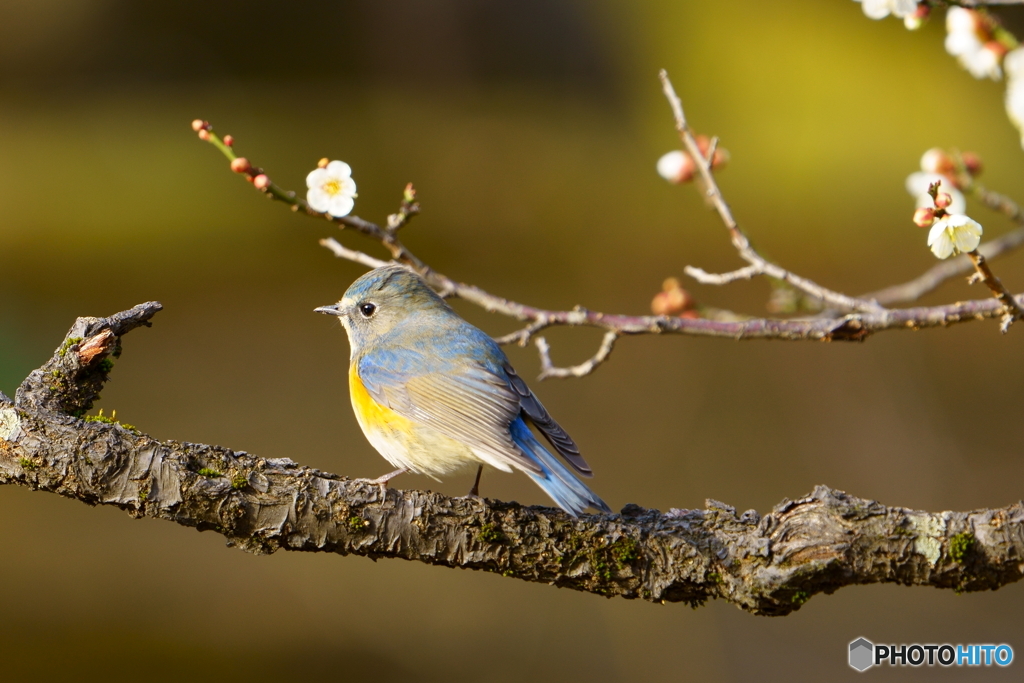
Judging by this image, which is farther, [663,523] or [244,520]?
[663,523]

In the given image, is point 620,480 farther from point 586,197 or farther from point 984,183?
point 984,183

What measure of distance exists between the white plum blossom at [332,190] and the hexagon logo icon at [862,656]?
7.41ft

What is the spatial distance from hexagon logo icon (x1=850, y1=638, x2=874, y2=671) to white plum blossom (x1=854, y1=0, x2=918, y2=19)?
2042 millimetres

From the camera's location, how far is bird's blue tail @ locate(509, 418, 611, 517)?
7.62 feet

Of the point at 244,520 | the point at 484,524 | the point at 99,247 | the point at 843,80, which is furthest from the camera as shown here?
the point at 843,80

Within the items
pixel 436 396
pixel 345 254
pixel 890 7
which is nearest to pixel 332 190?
pixel 345 254

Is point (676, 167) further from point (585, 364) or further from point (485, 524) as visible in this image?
point (485, 524)

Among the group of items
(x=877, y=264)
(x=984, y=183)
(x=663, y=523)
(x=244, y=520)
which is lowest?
(x=244, y=520)

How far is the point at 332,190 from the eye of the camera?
2.53 metres

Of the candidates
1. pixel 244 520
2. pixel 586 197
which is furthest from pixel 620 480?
pixel 244 520

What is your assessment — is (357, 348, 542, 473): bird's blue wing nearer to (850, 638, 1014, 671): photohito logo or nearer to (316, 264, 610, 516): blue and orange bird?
(316, 264, 610, 516): blue and orange bird

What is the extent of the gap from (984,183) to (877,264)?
0.88 meters

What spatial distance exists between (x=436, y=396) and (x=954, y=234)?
1601 mm

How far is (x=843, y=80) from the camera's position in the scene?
621cm
